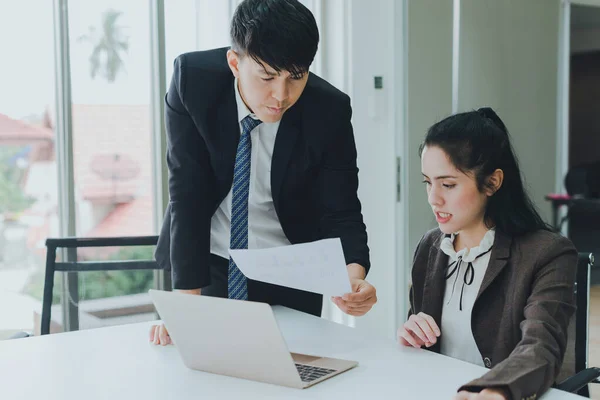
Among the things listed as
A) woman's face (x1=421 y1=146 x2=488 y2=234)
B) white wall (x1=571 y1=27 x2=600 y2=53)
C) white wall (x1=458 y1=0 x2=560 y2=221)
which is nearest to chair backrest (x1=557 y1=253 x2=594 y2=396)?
woman's face (x1=421 y1=146 x2=488 y2=234)

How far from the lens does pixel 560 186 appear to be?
359 centimetres

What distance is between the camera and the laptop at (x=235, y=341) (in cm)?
110

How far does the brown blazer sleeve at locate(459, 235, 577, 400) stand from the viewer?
1.01 metres

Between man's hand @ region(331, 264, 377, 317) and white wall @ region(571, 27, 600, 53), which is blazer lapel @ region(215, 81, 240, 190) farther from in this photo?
white wall @ region(571, 27, 600, 53)

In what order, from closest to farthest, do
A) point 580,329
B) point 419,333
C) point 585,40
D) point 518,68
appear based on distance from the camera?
point 419,333, point 580,329, point 518,68, point 585,40

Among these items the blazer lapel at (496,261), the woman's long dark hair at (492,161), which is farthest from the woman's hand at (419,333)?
the woman's long dark hair at (492,161)

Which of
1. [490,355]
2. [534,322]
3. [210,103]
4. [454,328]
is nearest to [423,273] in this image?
[454,328]

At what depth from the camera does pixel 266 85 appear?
4.40 ft

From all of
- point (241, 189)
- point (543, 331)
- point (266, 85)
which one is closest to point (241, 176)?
point (241, 189)

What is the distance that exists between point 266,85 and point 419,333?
0.58 metres

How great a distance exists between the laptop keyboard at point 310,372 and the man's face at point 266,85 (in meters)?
0.51

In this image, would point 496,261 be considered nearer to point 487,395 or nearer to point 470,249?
point 470,249

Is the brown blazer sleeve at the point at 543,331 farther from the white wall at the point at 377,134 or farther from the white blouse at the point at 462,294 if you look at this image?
the white wall at the point at 377,134

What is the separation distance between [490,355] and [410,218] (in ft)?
6.94
